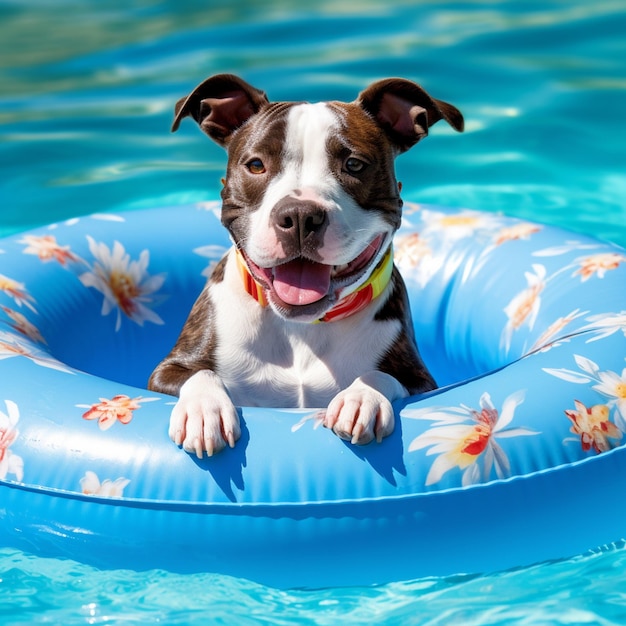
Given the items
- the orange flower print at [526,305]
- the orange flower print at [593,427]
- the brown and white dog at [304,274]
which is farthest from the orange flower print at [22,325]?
the orange flower print at [593,427]

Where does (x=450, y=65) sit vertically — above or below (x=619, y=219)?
above

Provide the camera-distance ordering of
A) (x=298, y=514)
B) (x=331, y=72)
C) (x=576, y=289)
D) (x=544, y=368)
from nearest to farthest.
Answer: (x=298, y=514), (x=544, y=368), (x=576, y=289), (x=331, y=72)

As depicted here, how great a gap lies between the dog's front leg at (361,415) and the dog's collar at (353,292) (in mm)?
360

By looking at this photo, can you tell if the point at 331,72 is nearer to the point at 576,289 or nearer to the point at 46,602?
the point at 576,289

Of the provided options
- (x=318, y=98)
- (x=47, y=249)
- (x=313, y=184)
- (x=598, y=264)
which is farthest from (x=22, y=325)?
(x=318, y=98)

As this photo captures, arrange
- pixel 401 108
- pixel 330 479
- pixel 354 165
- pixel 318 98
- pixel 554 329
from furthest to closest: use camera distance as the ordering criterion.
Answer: pixel 318 98
pixel 554 329
pixel 401 108
pixel 354 165
pixel 330 479

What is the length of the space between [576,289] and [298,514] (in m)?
1.49

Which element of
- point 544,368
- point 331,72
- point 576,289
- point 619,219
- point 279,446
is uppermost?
point 331,72

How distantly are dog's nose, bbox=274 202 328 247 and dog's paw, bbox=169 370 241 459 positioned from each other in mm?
473

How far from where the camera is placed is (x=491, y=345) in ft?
13.8

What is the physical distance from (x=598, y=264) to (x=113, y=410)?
6.02ft

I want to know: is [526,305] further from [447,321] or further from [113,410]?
[113,410]

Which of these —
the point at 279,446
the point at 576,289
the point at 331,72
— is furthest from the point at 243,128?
the point at 331,72

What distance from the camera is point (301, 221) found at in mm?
2928
